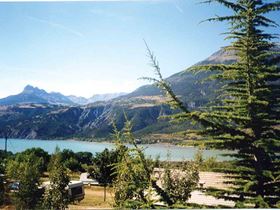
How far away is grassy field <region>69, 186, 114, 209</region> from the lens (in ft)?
80.6

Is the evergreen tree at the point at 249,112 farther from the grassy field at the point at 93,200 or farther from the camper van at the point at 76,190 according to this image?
the camper van at the point at 76,190

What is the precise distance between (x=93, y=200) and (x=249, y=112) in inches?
965

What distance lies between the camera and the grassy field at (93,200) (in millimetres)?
24562

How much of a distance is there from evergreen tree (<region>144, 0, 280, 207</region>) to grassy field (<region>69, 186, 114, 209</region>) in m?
17.0

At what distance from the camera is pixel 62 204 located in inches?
683

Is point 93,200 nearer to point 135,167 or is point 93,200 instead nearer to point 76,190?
point 76,190

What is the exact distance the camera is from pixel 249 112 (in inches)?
214

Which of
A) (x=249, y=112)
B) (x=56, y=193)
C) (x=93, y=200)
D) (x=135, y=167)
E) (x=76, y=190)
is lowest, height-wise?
(x=93, y=200)

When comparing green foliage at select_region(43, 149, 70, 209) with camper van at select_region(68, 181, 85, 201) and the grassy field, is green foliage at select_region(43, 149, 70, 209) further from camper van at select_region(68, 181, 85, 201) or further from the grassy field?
camper van at select_region(68, 181, 85, 201)

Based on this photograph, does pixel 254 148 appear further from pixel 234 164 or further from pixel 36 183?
pixel 36 183

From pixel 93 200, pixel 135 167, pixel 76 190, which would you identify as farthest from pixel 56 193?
pixel 135 167

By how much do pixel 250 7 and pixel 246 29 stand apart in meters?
0.35

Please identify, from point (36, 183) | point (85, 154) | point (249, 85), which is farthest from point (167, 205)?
point (85, 154)

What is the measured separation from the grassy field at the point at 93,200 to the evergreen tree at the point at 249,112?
16959 millimetres
